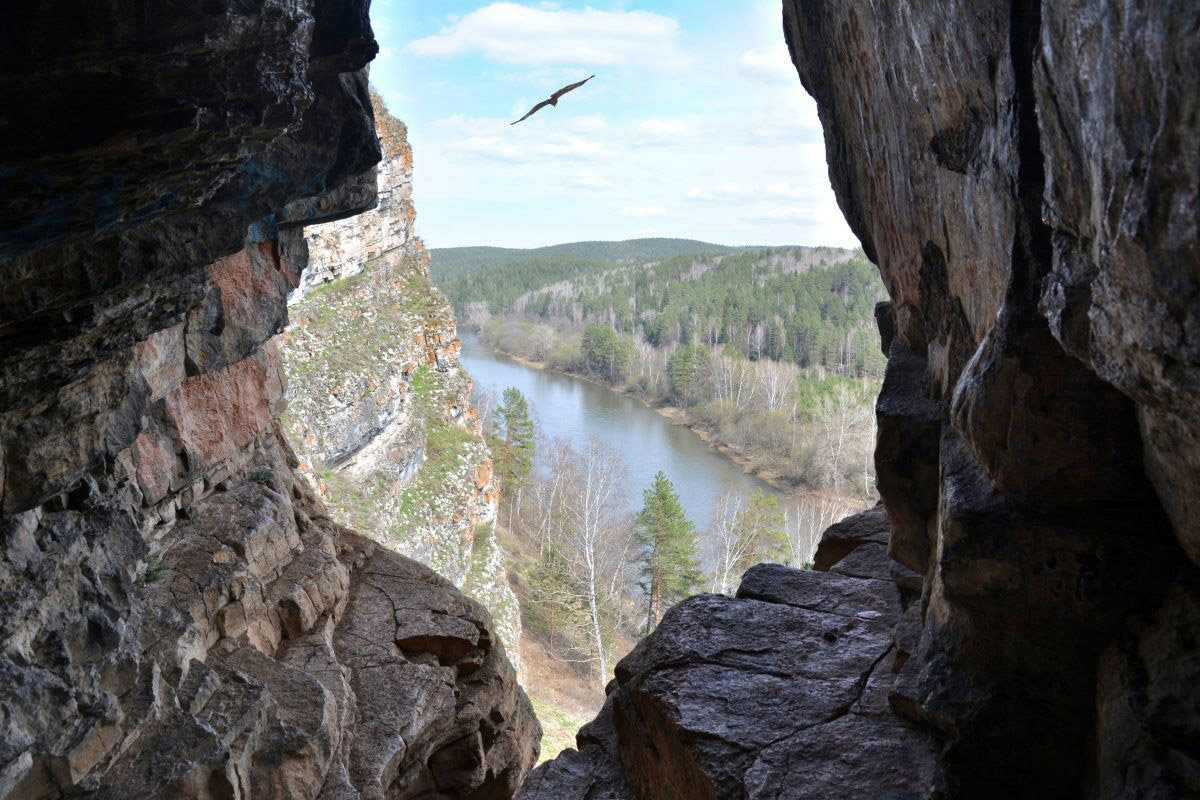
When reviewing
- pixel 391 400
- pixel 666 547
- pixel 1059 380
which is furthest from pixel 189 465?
pixel 666 547

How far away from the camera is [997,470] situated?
497 centimetres

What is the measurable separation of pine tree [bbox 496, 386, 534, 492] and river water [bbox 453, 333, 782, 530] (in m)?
6.04

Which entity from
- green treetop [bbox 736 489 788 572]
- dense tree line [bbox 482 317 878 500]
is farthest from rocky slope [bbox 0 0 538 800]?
dense tree line [bbox 482 317 878 500]

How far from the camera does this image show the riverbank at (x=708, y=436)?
48.7 metres

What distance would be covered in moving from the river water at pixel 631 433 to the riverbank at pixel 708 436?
0.45 m

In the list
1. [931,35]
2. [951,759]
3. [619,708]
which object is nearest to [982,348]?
[931,35]

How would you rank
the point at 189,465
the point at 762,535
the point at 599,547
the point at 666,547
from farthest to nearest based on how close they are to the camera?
1. the point at 599,547
2. the point at 762,535
3. the point at 666,547
4. the point at 189,465

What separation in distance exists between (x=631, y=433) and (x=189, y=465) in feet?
160

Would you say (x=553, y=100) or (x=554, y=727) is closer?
(x=553, y=100)

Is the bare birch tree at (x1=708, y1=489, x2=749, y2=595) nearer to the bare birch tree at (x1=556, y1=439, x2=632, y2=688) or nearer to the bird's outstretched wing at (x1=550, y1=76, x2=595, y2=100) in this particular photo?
the bare birch tree at (x1=556, y1=439, x2=632, y2=688)

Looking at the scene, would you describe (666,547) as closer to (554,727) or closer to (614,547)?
(614,547)

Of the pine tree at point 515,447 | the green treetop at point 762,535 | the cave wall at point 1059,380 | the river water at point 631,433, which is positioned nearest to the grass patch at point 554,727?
the green treetop at point 762,535

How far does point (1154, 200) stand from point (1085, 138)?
0.64 meters

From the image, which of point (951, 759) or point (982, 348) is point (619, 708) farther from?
point (982, 348)
